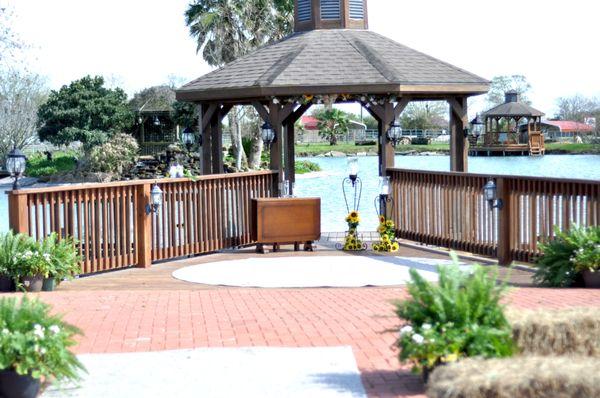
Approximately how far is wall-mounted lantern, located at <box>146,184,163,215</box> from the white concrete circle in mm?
869

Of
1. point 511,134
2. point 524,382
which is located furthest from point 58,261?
point 511,134

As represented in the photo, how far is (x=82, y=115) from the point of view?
4628 centimetres

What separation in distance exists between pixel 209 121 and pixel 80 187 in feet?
17.7

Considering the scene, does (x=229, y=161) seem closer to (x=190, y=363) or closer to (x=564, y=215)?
(x=564, y=215)

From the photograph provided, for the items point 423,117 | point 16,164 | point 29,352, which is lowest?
point 29,352

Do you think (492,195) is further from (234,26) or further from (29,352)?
(234,26)

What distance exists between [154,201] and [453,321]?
24.1 ft

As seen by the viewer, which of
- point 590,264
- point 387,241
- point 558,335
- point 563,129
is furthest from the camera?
point 563,129

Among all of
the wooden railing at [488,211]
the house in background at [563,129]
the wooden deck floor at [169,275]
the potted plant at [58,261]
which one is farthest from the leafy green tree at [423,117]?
the potted plant at [58,261]

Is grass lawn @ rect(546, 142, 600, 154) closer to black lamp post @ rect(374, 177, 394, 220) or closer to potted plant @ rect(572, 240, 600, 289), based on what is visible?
black lamp post @ rect(374, 177, 394, 220)

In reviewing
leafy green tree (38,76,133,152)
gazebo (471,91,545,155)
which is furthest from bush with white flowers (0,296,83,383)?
gazebo (471,91,545,155)

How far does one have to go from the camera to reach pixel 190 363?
18.7 feet

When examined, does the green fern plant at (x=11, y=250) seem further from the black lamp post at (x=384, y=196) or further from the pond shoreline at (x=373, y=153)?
the pond shoreline at (x=373, y=153)

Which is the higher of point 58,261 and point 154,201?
point 154,201
